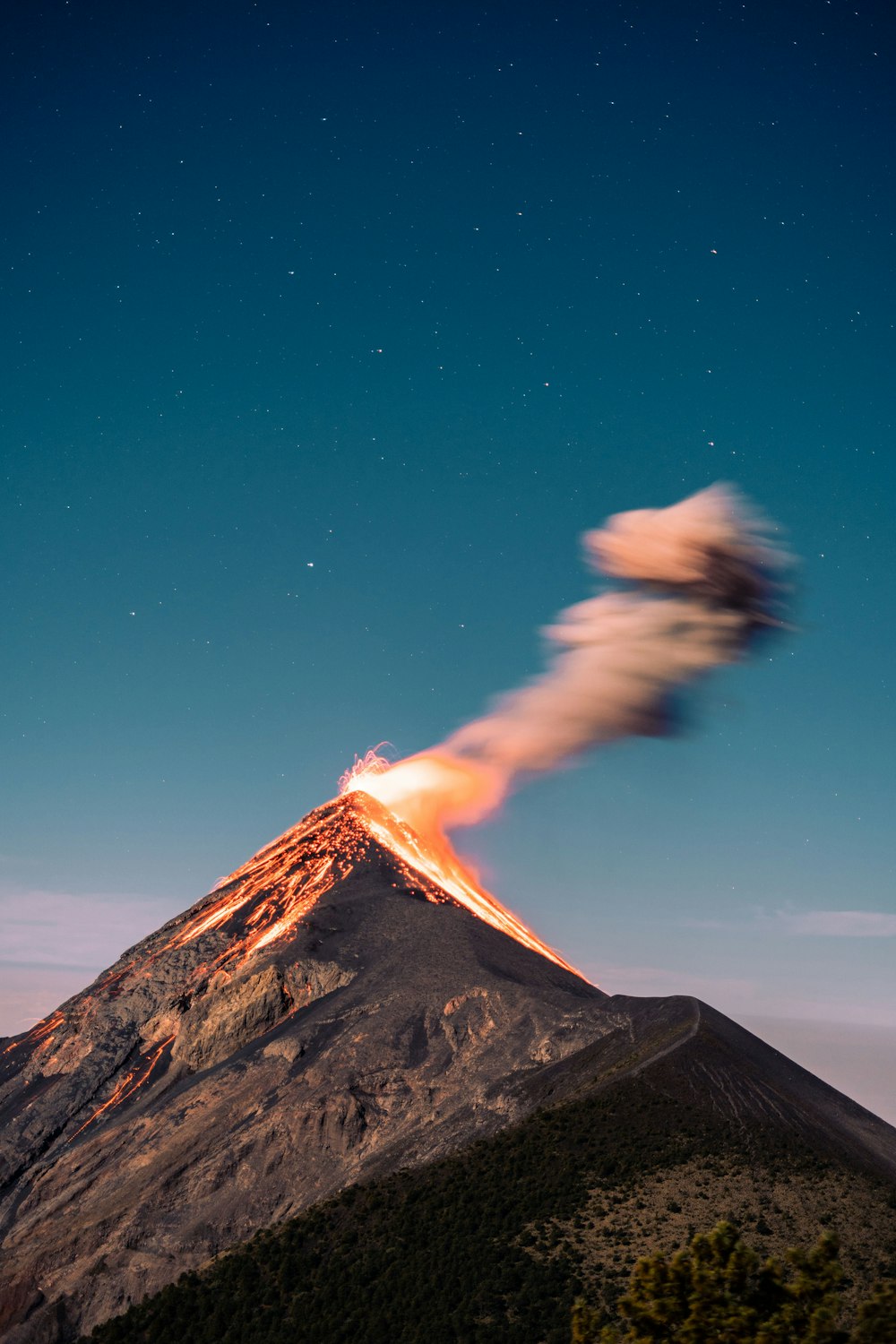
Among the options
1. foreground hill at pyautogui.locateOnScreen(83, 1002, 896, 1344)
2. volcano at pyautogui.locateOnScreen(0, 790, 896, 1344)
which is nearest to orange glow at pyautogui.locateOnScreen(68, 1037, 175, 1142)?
volcano at pyautogui.locateOnScreen(0, 790, 896, 1344)

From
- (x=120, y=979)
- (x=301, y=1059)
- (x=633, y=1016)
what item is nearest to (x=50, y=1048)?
(x=120, y=979)

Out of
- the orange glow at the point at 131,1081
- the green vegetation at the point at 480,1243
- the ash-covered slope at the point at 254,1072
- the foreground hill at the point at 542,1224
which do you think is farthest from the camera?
the orange glow at the point at 131,1081

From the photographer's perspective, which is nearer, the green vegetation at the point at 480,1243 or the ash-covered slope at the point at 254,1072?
the green vegetation at the point at 480,1243

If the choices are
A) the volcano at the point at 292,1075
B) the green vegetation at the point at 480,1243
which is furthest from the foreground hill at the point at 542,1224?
the volcano at the point at 292,1075

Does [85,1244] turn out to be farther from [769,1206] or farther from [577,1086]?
[769,1206]

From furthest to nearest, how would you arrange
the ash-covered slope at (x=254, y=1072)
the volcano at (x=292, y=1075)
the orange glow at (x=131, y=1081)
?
the orange glow at (x=131, y=1081), the ash-covered slope at (x=254, y=1072), the volcano at (x=292, y=1075)

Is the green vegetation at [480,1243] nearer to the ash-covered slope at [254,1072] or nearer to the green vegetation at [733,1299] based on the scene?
the ash-covered slope at [254,1072]

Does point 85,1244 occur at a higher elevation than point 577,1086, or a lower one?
lower
